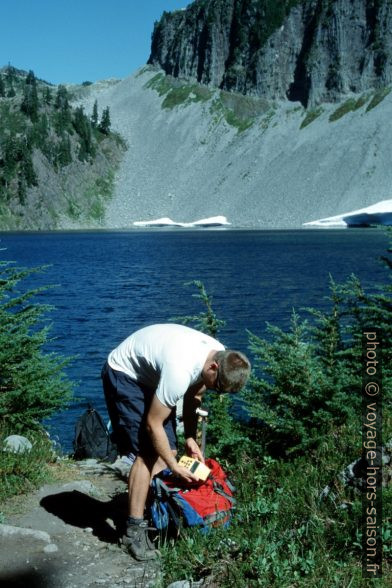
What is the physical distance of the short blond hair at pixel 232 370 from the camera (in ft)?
17.5

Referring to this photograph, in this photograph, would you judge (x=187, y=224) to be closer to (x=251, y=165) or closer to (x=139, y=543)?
(x=251, y=165)

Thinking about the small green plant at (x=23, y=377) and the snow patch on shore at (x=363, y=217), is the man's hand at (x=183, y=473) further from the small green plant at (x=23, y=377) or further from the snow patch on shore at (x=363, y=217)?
the snow patch on shore at (x=363, y=217)

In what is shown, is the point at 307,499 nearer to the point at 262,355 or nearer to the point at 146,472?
the point at 146,472

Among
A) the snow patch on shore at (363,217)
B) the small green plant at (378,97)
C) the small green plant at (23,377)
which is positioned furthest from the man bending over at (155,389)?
the small green plant at (378,97)

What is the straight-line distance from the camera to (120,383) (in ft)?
19.6

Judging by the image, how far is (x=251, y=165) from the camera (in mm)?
153625

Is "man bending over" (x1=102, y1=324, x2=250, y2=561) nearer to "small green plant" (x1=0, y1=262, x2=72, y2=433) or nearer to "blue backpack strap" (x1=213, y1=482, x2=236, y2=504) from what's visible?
"blue backpack strap" (x1=213, y1=482, x2=236, y2=504)

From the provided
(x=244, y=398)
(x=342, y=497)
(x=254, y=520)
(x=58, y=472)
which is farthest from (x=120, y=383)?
(x=244, y=398)

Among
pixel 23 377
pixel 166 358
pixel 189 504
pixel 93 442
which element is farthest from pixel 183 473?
pixel 23 377

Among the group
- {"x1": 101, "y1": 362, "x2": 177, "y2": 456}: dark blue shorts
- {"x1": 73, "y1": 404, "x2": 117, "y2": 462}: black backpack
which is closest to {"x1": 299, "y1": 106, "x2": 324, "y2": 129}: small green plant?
{"x1": 73, "y1": 404, "x2": 117, "y2": 462}: black backpack

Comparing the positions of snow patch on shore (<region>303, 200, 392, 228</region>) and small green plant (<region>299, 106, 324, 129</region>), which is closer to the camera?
snow patch on shore (<region>303, 200, 392, 228</region>)

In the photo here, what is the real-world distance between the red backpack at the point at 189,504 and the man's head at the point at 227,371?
1.27 m

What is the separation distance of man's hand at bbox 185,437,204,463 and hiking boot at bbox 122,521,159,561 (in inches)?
32.4

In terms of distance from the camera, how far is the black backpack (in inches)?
407
